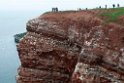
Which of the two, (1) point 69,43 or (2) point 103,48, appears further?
(1) point 69,43

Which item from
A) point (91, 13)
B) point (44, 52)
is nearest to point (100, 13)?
point (91, 13)

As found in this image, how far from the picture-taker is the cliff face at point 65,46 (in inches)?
1484

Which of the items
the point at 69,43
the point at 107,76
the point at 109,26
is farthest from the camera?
the point at 69,43

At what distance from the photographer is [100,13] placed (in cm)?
4338

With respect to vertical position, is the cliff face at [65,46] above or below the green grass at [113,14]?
below

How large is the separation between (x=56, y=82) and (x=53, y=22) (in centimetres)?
684

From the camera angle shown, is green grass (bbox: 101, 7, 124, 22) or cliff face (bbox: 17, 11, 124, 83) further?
green grass (bbox: 101, 7, 124, 22)

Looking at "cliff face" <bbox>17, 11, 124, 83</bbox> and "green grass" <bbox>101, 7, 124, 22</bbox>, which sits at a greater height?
"green grass" <bbox>101, 7, 124, 22</bbox>

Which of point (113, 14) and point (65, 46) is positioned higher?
point (113, 14)

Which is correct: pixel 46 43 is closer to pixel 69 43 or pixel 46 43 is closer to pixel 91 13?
pixel 69 43

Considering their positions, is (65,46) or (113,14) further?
(65,46)

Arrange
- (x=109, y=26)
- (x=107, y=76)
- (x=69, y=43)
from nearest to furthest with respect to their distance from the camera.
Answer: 1. (x=107, y=76)
2. (x=109, y=26)
3. (x=69, y=43)

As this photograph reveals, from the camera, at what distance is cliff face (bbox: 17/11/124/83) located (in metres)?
37.7

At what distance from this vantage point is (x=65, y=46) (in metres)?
42.4
